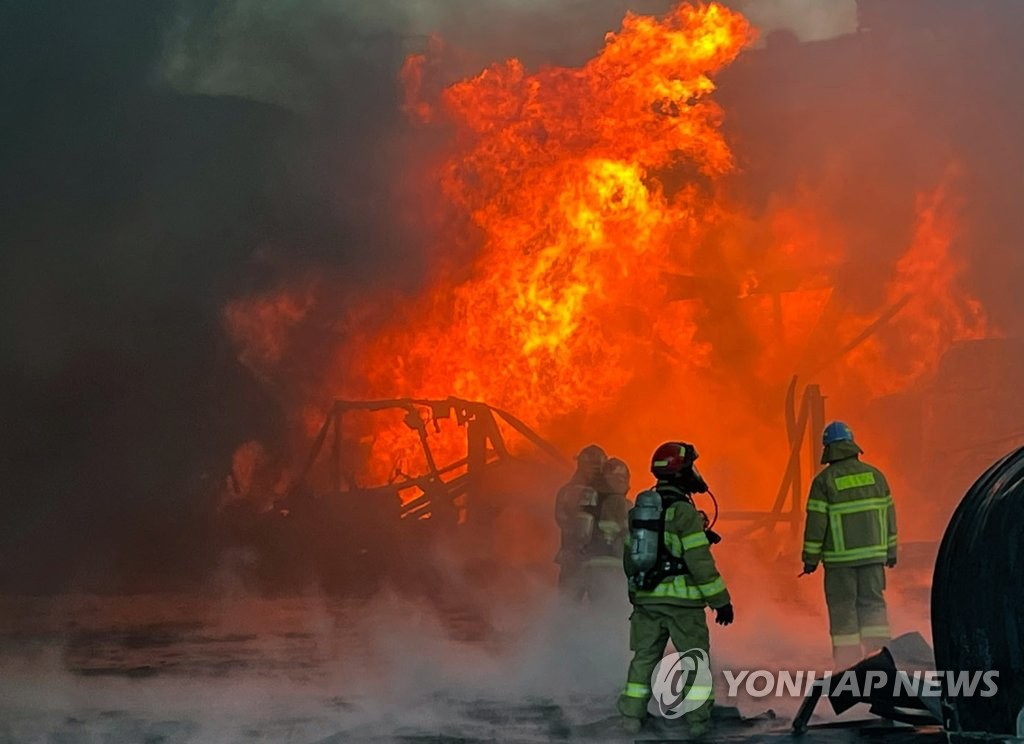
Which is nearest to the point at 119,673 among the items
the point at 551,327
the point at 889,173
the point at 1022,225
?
the point at 551,327

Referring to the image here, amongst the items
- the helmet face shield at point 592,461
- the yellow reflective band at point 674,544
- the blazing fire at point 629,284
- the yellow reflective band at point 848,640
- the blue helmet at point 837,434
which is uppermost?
the blazing fire at point 629,284

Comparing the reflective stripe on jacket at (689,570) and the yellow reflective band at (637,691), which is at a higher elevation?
the reflective stripe on jacket at (689,570)

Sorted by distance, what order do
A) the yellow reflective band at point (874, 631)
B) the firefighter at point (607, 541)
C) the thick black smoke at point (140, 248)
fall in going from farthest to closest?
the thick black smoke at point (140, 248)
the firefighter at point (607, 541)
the yellow reflective band at point (874, 631)

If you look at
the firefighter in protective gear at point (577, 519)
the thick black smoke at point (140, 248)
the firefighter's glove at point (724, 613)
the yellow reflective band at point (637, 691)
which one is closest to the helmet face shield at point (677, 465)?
the firefighter's glove at point (724, 613)

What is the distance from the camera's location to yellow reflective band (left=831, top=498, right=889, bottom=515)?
771cm

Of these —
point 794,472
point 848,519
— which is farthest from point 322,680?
point 794,472

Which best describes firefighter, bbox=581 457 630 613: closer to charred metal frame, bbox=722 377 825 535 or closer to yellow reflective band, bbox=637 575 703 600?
yellow reflective band, bbox=637 575 703 600

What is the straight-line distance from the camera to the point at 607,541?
10367 mm

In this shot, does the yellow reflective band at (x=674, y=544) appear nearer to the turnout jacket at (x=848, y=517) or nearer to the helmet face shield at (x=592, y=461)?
the turnout jacket at (x=848, y=517)

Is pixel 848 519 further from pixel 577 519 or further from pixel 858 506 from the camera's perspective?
pixel 577 519

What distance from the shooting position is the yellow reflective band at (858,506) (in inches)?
303

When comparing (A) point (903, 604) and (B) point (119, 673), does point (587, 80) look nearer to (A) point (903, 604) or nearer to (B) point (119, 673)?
(A) point (903, 604)

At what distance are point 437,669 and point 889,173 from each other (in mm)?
10531

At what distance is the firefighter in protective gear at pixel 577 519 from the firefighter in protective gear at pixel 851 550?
286cm
